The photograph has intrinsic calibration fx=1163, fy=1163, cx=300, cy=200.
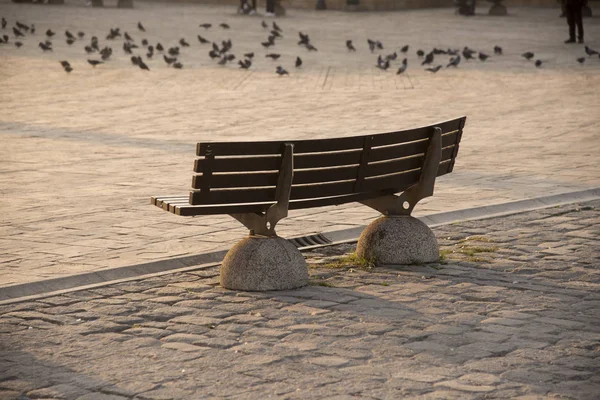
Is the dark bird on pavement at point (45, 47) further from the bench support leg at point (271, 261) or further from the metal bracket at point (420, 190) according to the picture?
the bench support leg at point (271, 261)

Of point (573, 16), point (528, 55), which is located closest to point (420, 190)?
point (528, 55)

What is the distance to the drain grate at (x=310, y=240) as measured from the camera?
8.80 m

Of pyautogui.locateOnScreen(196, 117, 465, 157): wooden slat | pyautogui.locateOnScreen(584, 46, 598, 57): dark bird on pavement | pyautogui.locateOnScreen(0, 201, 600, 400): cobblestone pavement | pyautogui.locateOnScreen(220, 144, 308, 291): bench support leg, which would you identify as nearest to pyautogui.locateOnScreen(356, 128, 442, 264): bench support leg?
pyautogui.locateOnScreen(0, 201, 600, 400): cobblestone pavement

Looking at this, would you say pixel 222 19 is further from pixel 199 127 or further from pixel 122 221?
pixel 122 221

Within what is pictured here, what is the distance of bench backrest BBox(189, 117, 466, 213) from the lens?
702 cm

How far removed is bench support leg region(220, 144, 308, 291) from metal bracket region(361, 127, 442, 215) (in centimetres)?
104

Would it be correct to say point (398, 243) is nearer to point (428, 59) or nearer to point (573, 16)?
point (428, 59)

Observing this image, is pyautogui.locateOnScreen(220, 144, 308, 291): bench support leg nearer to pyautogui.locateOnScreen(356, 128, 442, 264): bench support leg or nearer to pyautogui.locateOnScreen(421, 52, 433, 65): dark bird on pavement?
pyautogui.locateOnScreen(356, 128, 442, 264): bench support leg

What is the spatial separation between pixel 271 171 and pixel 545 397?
2.58m

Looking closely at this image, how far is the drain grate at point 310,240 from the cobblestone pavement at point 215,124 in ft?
1.07

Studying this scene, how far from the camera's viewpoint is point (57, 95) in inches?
778

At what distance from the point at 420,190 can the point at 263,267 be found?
154 centimetres

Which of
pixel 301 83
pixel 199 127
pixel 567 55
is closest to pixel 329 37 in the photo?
pixel 567 55

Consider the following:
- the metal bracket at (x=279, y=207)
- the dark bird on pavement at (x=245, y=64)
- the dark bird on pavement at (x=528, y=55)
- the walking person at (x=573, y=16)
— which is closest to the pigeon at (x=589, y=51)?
the dark bird on pavement at (x=528, y=55)
